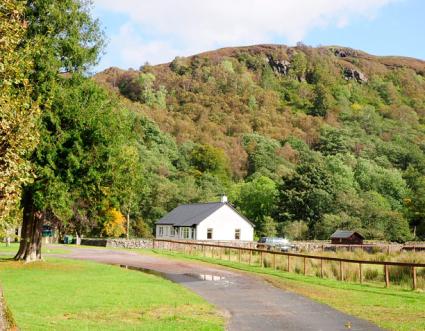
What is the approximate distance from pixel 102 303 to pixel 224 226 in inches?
2326

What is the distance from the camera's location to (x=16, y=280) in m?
21.3

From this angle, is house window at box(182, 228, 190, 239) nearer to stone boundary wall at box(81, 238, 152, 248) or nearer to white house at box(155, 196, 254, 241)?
white house at box(155, 196, 254, 241)

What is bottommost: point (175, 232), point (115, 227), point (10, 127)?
point (175, 232)

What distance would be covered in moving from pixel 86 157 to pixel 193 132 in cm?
15528

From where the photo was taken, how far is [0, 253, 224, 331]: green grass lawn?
1247 centimetres

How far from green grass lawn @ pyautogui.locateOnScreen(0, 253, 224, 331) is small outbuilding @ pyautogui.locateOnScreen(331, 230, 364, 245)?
4685 centimetres

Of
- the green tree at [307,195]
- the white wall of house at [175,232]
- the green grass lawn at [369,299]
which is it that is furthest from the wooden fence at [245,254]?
the green tree at [307,195]

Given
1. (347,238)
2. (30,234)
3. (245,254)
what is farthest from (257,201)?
(30,234)

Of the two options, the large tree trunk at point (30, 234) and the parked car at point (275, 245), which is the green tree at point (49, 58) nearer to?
the large tree trunk at point (30, 234)

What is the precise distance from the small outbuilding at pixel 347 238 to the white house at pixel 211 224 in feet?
41.8

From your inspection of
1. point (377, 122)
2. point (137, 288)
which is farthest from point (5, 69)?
point (377, 122)

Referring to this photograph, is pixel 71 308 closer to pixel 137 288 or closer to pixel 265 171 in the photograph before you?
pixel 137 288

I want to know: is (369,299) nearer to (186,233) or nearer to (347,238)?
(347,238)

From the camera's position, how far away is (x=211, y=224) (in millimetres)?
73062
